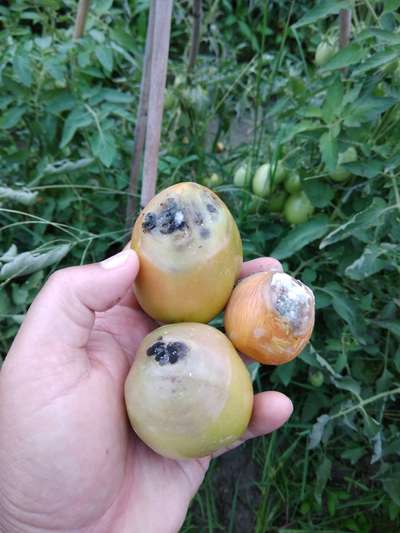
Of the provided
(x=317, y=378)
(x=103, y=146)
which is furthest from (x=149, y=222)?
(x=317, y=378)

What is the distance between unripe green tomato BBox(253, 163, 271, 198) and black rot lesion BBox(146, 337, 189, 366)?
34.7 inches

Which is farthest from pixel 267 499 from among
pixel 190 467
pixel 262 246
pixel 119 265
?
pixel 119 265


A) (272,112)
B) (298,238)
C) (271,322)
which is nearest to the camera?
(271,322)

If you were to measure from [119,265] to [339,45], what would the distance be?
1067mm

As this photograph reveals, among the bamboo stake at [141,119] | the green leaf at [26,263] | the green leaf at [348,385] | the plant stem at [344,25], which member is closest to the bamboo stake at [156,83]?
the bamboo stake at [141,119]

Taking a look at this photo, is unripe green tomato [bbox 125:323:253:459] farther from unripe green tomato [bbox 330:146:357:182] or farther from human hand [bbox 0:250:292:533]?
unripe green tomato [bbox 330:146:357:182]

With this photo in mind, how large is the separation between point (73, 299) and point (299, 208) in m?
0.90

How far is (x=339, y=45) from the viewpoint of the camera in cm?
168

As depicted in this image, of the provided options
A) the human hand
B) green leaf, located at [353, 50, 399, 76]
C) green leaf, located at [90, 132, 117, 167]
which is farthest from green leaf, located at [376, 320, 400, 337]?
green leaf, located at [90, 132, 117, 167]

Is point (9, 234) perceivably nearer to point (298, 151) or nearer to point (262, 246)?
point (262, 246)

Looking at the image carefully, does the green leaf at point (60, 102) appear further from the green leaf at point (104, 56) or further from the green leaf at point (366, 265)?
the green leaf at point (366, 265)

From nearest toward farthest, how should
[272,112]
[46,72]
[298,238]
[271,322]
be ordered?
1. [271,322]
2. [298,238]
3. [46,72]
4. [272,112]

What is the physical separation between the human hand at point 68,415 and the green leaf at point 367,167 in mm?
665

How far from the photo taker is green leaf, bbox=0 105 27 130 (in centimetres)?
173
